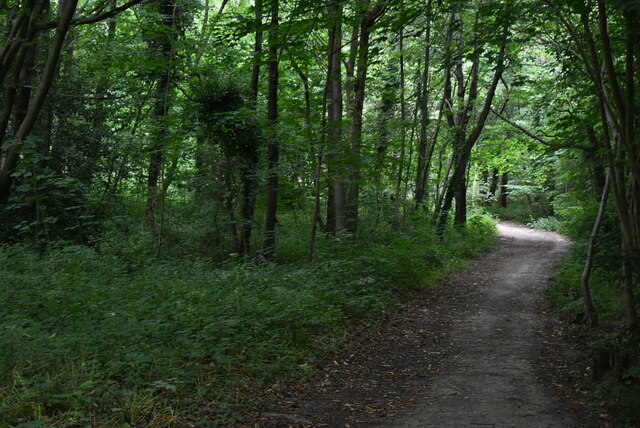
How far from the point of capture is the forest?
4.90 meters

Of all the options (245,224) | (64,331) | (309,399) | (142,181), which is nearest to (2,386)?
(64,331)

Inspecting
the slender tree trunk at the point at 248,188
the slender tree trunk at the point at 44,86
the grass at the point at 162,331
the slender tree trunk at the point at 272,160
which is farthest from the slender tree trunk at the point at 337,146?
the slender tree trunk at the point at 44,86

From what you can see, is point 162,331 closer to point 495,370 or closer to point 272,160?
point 495,370

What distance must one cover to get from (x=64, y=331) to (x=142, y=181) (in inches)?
398

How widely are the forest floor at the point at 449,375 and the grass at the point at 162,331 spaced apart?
0.42 meters

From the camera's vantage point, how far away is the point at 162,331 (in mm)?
5617

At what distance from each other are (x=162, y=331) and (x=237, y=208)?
7.94 meters

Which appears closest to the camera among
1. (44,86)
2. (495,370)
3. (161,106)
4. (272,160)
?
(44,86)

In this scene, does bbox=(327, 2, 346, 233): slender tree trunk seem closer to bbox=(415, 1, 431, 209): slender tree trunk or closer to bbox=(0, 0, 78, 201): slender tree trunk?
bbox=(415, 1, 431, 209): slender tree trunk

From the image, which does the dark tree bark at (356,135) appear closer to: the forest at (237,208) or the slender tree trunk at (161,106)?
the forest at (237,208)

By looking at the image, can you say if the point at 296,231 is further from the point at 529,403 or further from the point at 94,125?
the point at 529,403

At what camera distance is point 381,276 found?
1062 cm

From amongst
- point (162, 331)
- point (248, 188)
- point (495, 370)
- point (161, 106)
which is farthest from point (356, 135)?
point (162, 331)

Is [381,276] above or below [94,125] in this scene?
below
